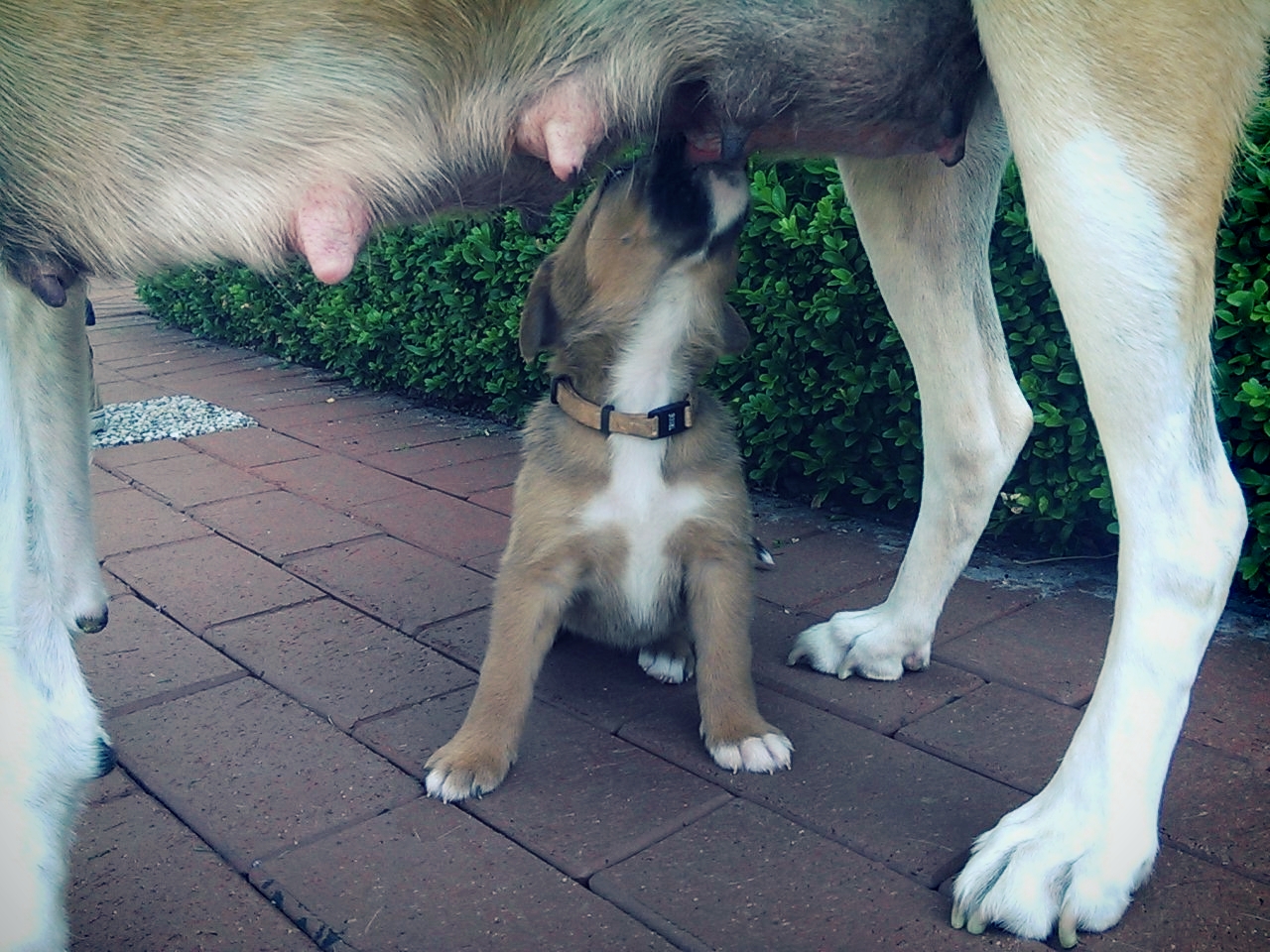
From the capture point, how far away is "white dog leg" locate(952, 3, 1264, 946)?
1.57 meters

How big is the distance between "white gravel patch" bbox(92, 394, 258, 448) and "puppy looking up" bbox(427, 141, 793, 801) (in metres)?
2.96

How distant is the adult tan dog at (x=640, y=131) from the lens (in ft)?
Result: 5.16

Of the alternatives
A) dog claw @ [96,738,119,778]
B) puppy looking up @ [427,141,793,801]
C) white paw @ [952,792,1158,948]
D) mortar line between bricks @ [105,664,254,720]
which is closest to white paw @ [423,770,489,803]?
puppy looking up @ [427,141,793,801]

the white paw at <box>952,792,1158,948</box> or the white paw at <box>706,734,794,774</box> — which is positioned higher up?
the white paw at <box>952,792,1158,948</box>

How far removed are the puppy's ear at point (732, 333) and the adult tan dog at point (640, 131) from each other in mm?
500

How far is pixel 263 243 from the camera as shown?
1.77m

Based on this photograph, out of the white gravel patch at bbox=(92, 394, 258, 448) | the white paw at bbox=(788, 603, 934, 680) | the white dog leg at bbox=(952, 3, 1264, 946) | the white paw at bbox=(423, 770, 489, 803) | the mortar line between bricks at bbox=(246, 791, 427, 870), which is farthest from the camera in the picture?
the white gravel patch at bbox=(92, 394, 258, 448)

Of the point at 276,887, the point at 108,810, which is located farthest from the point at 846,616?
the point at 108,810

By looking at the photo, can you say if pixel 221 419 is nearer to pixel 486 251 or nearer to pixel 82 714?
pixel 486 251

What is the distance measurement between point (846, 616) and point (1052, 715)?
481 mm

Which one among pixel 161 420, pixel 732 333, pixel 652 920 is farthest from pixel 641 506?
pixel 161 420

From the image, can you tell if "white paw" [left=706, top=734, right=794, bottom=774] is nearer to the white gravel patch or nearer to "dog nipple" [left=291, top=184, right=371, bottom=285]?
"dog nipple" [left=291, top=184, right=371, bottom=285]

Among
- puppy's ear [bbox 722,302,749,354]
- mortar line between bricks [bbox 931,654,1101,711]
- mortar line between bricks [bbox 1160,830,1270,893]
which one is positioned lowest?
mortar line between bricks [bbox 931,654,1101,711]

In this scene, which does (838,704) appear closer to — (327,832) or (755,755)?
(755,755)
